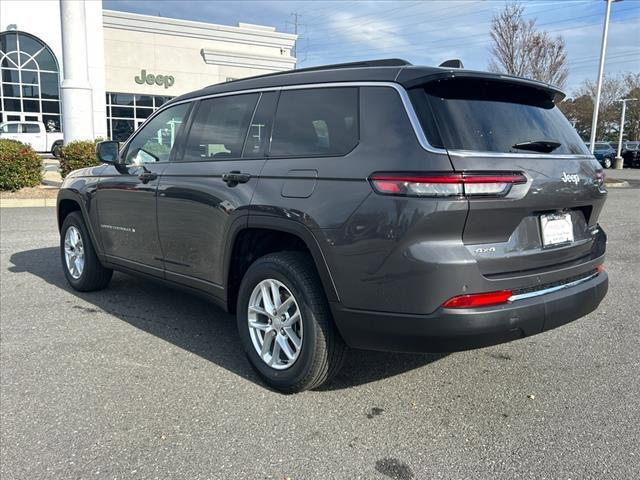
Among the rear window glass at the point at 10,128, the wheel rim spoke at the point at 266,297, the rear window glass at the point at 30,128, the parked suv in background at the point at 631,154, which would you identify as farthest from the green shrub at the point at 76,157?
the parked suv in background at the point at 631,154

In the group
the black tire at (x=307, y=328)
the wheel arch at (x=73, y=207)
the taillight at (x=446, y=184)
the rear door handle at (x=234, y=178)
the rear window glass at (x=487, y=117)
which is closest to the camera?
the taillight at (x=446, y=184)

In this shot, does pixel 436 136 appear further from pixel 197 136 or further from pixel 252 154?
pixel 197 136

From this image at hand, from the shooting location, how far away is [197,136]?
418 cm

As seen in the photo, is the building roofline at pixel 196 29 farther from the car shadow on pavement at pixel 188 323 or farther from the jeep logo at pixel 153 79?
the car shadow on pavement at pixel 188 323

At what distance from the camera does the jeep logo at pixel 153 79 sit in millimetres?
35875

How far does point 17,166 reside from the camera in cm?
1315

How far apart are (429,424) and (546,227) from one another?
4.11ft

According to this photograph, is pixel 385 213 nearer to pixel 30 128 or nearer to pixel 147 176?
pixel 147 176

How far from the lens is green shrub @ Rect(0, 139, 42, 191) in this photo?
13.0 metres

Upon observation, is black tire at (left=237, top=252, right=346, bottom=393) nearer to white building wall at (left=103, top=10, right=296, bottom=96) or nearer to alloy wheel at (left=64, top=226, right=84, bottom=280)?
alloy wheel at (left=64, top=226, right=84, bottom=280)

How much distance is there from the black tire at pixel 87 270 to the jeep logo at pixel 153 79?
33.1 m

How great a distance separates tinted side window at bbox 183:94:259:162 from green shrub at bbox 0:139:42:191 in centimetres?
1082

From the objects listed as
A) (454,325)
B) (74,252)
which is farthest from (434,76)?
(74,252)

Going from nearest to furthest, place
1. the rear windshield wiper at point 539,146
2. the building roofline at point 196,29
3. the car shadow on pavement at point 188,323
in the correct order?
the rear windshield wiper at point 539,146 → the car shadow on pavement at point 188,323 → the building roofline at point 196,29
